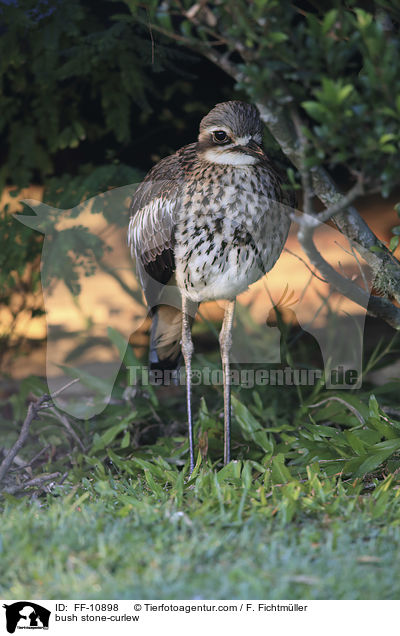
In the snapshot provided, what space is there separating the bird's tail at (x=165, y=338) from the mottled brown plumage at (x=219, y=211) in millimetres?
392

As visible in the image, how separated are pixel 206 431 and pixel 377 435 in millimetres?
937

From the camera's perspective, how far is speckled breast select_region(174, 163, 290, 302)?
2.74 meters

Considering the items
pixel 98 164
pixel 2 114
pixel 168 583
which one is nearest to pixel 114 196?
pixel 98 164

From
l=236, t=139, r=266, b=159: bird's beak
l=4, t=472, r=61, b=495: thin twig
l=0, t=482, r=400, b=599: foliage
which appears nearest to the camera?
l=0, t=482, r=400, b=599: foliage

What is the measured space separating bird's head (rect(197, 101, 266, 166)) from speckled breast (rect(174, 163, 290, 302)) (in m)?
0.05

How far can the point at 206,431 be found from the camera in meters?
3.43

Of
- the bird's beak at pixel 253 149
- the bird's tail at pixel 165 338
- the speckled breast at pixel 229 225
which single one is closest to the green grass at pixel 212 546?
the speckled breast at pixel 229 225

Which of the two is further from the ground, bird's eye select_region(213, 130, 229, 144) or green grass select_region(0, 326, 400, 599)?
bird's eye select_region(213, 130, 229, 144)

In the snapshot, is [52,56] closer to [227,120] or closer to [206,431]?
[227,120]

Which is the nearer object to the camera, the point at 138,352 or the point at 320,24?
the point at 320,24

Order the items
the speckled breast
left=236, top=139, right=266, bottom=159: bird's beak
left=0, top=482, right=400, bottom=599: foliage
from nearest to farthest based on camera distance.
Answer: left=0, top=482, right=400, bottom=599: foliage
left=236, top=139, right=266, bottom=159: bird's beak
the speckled breast

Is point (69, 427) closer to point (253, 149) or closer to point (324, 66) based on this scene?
point (253, 149)

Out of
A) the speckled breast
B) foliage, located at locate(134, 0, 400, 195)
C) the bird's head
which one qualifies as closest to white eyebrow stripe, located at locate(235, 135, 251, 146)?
the bird's head
